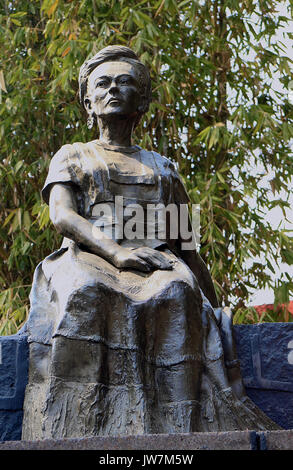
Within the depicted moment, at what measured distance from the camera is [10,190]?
759 centimetres

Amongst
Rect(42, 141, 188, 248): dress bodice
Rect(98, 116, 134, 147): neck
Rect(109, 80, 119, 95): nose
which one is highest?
Rect(109, 80, 119, 95): nose

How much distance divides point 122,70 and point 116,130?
30 cm

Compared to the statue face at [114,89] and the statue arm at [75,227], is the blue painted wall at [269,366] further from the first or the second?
the statue face at [114,89]

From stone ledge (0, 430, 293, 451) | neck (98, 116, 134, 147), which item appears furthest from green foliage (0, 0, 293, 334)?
stone ledge (0, 430, 293, 451)

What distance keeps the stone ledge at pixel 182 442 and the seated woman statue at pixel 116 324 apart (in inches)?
22.2

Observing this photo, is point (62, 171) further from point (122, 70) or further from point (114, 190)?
point (122, 70)

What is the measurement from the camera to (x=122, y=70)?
4.47 m

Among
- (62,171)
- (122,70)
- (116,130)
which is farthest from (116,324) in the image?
(122,70)

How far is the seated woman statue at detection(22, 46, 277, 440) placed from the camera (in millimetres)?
3652

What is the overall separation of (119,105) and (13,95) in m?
3.10

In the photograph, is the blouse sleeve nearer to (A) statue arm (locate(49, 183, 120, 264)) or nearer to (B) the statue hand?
(A) statue arm (locate(49, 183, 120, 264))

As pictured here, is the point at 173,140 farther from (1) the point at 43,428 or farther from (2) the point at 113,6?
(1) the point at 43,428

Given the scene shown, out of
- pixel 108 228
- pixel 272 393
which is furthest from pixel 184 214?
pixel 272 393

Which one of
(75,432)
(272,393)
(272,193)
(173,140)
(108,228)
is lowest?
(75,432)
